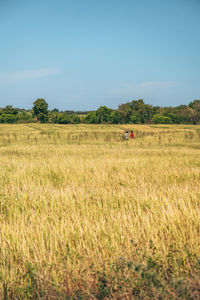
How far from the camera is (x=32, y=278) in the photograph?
2480 millimetres

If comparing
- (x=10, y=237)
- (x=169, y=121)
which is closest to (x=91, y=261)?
(x=10, y=237)

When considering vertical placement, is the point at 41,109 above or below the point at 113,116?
above

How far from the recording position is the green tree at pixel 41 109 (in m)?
108

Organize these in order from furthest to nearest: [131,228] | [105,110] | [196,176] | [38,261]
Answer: [105,110]
[196,176]
[131,228]
[38,261]

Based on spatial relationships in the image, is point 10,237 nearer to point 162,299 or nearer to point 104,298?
point 104,298

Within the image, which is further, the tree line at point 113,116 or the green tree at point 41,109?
the green tree at point 41,109

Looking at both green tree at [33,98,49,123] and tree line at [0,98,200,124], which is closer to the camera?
tree line at [0,98,200,124]

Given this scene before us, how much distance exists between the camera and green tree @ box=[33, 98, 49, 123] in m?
108

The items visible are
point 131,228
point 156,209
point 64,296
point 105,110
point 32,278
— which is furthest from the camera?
point 105,110

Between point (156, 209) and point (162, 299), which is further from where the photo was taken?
point (156, 209)

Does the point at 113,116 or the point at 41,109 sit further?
the point at 41,109

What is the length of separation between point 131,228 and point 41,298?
4.41ft

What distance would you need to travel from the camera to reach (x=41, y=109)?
108812 millimetres

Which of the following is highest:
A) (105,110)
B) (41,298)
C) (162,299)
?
(105,110)
